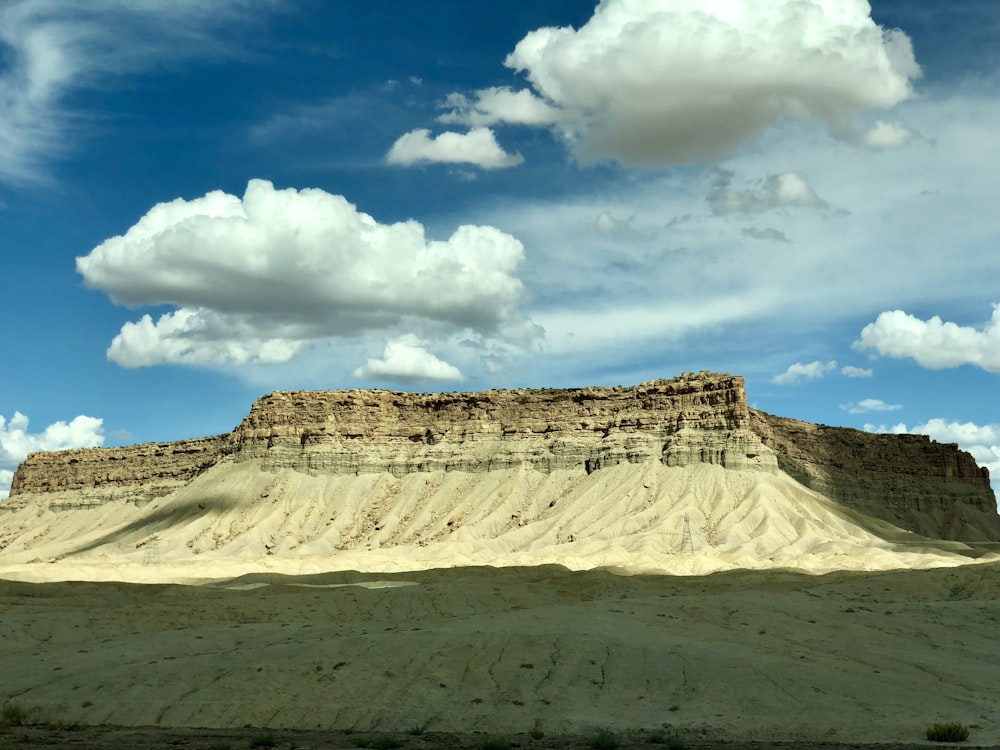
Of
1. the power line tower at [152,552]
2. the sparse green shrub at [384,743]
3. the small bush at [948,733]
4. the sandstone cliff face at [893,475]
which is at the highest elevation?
the sandstone cliff face at [893,475]

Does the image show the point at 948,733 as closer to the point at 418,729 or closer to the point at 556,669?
the point at 556,669

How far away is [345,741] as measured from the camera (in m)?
21.2

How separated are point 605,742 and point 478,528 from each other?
76.4 meters

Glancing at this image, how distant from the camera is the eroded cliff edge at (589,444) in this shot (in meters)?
103

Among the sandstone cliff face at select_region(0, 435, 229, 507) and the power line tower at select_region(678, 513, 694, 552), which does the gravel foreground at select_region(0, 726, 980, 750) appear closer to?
the power line tower at select_region(678, 513, 694, 552)

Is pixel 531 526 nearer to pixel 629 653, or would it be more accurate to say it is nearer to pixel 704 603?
pixel 704 603

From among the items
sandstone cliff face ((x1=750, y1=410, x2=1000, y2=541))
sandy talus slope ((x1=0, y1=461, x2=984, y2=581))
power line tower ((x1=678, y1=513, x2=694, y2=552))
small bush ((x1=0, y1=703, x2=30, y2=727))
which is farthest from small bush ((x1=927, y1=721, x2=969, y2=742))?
sandstone cliff face ((x1=750, y1=410, x2=1000, y2=541))

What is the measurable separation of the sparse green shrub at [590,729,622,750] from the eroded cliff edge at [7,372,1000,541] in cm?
7757

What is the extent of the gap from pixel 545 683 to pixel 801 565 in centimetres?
4632

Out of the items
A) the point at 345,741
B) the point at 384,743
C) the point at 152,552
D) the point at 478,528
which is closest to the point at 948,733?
the point at 384,743

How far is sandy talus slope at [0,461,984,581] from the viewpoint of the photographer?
76750mm

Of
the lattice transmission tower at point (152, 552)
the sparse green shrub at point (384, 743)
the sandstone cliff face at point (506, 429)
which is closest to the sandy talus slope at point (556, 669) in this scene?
the sparse green shrub at point (384, 743)

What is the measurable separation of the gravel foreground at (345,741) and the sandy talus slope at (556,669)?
83 cm

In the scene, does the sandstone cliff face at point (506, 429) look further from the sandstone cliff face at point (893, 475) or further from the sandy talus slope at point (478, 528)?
the sandstone cliff face at point (893, 475)
